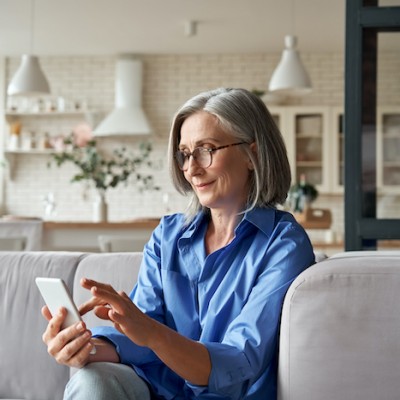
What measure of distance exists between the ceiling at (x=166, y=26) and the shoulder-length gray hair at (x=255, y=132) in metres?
5.62

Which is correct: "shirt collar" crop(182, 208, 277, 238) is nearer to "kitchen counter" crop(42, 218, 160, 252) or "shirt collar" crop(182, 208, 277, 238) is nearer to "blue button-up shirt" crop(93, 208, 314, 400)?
"blue button-up shirt" crop(93, 208, 314, 400)

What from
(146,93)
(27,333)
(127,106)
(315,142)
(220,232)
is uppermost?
(146,93)

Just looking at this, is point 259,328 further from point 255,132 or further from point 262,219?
point 255,132

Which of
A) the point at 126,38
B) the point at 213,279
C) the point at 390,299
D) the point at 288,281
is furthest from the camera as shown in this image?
the point at 126,38

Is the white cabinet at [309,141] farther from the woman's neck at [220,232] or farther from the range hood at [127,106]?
the woman's neck at [220,232]

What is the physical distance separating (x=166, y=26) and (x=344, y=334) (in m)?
7.13

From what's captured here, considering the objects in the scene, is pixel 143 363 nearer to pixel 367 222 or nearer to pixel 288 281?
pixel 288 281

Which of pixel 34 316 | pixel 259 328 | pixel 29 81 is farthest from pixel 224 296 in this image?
pixel 29 81

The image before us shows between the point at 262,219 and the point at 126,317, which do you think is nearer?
the point at 126,317

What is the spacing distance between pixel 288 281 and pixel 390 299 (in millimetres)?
246

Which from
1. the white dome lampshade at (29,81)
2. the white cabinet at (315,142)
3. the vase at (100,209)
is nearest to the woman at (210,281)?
the vase at (100,209)

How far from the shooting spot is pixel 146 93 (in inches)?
393

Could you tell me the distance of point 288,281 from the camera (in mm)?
1883

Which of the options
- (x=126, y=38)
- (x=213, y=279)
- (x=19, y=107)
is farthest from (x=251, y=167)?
(x=19, y=107)
